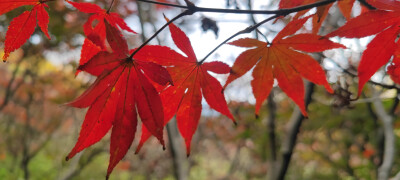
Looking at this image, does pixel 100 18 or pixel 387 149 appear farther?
pixel 387 149

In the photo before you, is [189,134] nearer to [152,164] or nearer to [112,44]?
[112,44]

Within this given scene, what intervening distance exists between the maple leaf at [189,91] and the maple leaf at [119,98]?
5 centimetres

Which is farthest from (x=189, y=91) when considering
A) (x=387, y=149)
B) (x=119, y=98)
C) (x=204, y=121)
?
(x=204, y=121)

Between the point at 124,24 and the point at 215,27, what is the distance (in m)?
0.22

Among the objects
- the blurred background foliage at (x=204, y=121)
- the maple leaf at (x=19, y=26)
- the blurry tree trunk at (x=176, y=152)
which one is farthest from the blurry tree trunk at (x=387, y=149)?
the maple leaf at (x=19, y=26)

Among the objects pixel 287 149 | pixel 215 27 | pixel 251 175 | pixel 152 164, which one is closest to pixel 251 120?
pixel 287 149

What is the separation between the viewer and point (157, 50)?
0.48 metres

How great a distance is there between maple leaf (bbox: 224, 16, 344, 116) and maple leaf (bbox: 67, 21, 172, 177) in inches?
5.2

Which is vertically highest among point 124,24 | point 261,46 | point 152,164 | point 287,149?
point 124,24

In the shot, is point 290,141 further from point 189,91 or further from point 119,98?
point 119,98

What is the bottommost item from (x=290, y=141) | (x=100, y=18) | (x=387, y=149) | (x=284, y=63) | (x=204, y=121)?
(x=204, y=121)

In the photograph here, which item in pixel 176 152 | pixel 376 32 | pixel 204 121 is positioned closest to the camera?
pixel 376 32

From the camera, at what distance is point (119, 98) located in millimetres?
467

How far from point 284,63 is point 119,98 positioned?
29 cm
